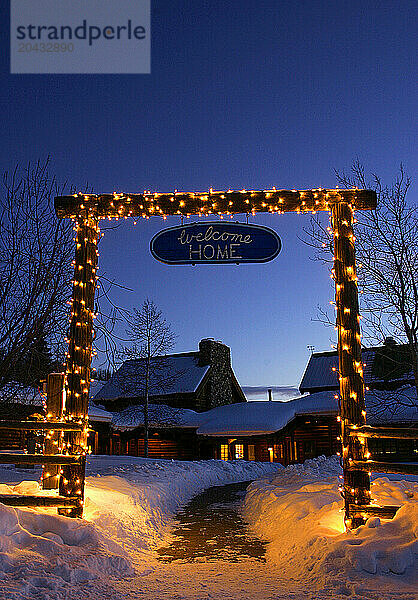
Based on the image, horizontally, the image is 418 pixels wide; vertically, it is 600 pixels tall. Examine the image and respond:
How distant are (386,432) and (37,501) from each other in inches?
185

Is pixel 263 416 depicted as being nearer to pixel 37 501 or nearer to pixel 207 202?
pixel 207 202

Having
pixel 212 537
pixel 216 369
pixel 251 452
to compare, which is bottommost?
pixel 251 452

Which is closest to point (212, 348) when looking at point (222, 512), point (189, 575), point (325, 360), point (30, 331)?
point (325, 360)

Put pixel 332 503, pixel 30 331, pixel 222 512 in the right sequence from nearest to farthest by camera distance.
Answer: pixel 332 503 < pixel 30 331 < pixel 222 512

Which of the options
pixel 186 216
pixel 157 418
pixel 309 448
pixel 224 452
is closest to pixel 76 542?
pixel 186 216

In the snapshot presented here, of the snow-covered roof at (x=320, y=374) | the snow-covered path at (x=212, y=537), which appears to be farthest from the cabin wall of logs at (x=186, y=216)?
the snow-covered roof at (x=320, y=374)

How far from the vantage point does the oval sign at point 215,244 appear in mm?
7848

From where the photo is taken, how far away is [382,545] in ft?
18.7

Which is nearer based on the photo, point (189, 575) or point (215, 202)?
point (189, 575)

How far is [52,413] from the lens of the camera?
9328 mm

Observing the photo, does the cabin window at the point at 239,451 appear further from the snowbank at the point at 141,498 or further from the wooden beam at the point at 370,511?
the wooden beam at the point at 370,511

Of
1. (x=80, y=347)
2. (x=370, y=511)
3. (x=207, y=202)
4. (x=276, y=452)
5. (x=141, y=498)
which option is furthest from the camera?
(x=276, y=452)

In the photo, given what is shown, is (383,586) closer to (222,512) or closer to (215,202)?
(215,202)

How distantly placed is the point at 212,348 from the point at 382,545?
31.6m
